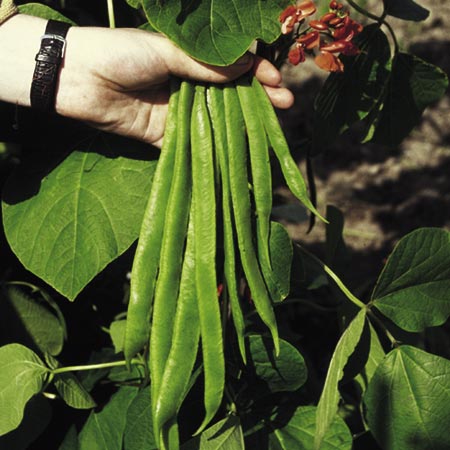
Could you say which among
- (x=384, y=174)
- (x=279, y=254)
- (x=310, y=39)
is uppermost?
(x=310, y=39)

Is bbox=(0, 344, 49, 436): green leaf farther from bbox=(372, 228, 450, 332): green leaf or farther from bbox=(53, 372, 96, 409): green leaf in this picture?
bbox=(372, 228, 450, 332): green leaf

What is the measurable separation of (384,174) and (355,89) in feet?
6.67

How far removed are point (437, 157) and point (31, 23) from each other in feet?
8.22

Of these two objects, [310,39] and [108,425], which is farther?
[108,425]

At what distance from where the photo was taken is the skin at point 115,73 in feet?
4.25

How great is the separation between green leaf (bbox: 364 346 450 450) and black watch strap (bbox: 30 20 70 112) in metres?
0.81

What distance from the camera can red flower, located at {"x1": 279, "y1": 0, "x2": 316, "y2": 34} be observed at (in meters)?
1.22

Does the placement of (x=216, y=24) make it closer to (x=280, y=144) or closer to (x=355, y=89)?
(x=280, y=144)

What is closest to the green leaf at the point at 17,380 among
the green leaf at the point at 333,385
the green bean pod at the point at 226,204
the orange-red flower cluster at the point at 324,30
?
the green bean pod at the point at 226,204

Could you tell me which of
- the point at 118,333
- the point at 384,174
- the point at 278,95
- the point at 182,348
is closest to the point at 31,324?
the point at 118,333

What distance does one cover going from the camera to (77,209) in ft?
4.60

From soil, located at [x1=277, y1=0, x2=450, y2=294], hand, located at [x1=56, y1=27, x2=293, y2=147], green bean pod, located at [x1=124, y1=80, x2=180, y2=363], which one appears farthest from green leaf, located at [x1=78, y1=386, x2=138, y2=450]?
soil, located at [x1=277, y1=0, x2=450, y2=294]

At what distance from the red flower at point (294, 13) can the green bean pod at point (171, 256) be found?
8.6 inches

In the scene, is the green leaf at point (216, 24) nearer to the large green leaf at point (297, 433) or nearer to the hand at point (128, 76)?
the hand at point (128, 76)
